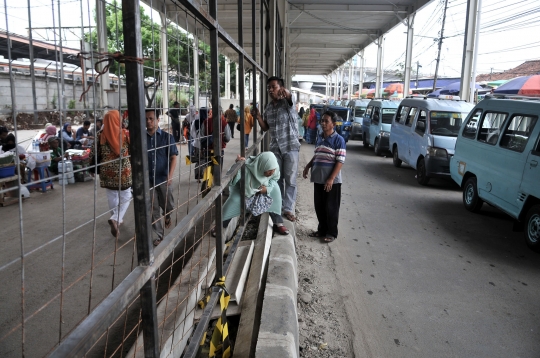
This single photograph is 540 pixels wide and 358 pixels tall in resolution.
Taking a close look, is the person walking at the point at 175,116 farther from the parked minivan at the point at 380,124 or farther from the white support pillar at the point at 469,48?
the parked minivan at the point at 380,124

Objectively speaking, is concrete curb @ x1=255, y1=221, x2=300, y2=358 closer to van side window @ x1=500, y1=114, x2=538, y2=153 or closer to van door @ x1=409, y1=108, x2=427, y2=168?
van side window @ x1=500, y1=114, x2=538, y2=153

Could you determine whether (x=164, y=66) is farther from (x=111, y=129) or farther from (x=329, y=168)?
(x=329, y=168)

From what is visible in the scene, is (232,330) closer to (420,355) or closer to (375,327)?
(375,327)

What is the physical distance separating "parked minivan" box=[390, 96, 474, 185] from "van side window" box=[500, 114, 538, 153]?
303cm

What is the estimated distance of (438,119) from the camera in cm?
965

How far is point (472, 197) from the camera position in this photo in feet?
23.2

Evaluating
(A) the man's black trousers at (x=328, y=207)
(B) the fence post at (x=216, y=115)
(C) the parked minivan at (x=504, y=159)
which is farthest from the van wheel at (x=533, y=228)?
(B) the fence post at (x=216, y=115)

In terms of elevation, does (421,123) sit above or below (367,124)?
above

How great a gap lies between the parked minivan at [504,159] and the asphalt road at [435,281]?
1.47ft

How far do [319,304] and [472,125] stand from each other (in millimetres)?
5180

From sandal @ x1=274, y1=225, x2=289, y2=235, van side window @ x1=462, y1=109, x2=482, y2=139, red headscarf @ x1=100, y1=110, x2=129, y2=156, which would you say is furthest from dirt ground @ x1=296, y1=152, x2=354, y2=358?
van side window @ x1=462, y1=109, x2=482, y2=139

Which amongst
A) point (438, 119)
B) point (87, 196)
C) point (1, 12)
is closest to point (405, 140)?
point (438, 119)

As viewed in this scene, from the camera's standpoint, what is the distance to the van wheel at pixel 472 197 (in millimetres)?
6938

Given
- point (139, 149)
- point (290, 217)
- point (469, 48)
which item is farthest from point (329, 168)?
point (469, 48)
